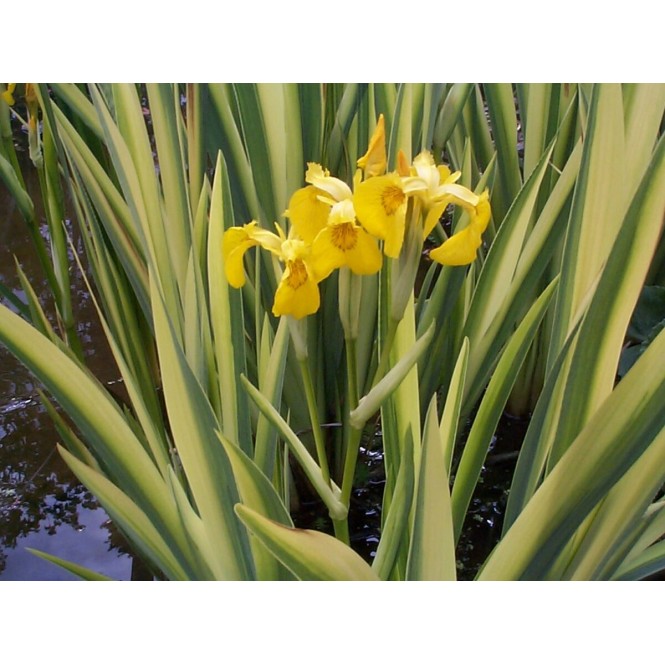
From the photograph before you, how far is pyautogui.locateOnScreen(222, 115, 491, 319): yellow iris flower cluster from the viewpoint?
0.50 m

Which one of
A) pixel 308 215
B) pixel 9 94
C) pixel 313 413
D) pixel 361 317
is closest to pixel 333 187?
pixel 308 215

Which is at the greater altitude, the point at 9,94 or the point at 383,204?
the point at 9,94

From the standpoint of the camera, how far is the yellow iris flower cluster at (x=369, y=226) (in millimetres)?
495

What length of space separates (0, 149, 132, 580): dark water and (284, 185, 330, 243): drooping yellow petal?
0.45 metres

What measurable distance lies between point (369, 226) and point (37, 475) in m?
0.57

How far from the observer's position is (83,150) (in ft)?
2.68

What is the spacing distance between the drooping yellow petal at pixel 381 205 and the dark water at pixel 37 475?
516 millimetres

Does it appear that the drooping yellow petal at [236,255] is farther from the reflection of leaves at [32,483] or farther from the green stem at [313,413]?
the reflection of leaves at [32,483]

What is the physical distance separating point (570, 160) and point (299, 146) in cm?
30

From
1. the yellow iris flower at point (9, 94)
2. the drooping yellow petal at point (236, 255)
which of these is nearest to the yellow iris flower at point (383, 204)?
the drooping yellow petal at point (236, 255)

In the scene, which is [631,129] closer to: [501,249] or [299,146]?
[501,249]

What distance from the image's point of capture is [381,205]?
50 centimetres

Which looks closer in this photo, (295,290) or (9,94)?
(295,290)

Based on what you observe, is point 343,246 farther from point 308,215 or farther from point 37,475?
point 37,475
